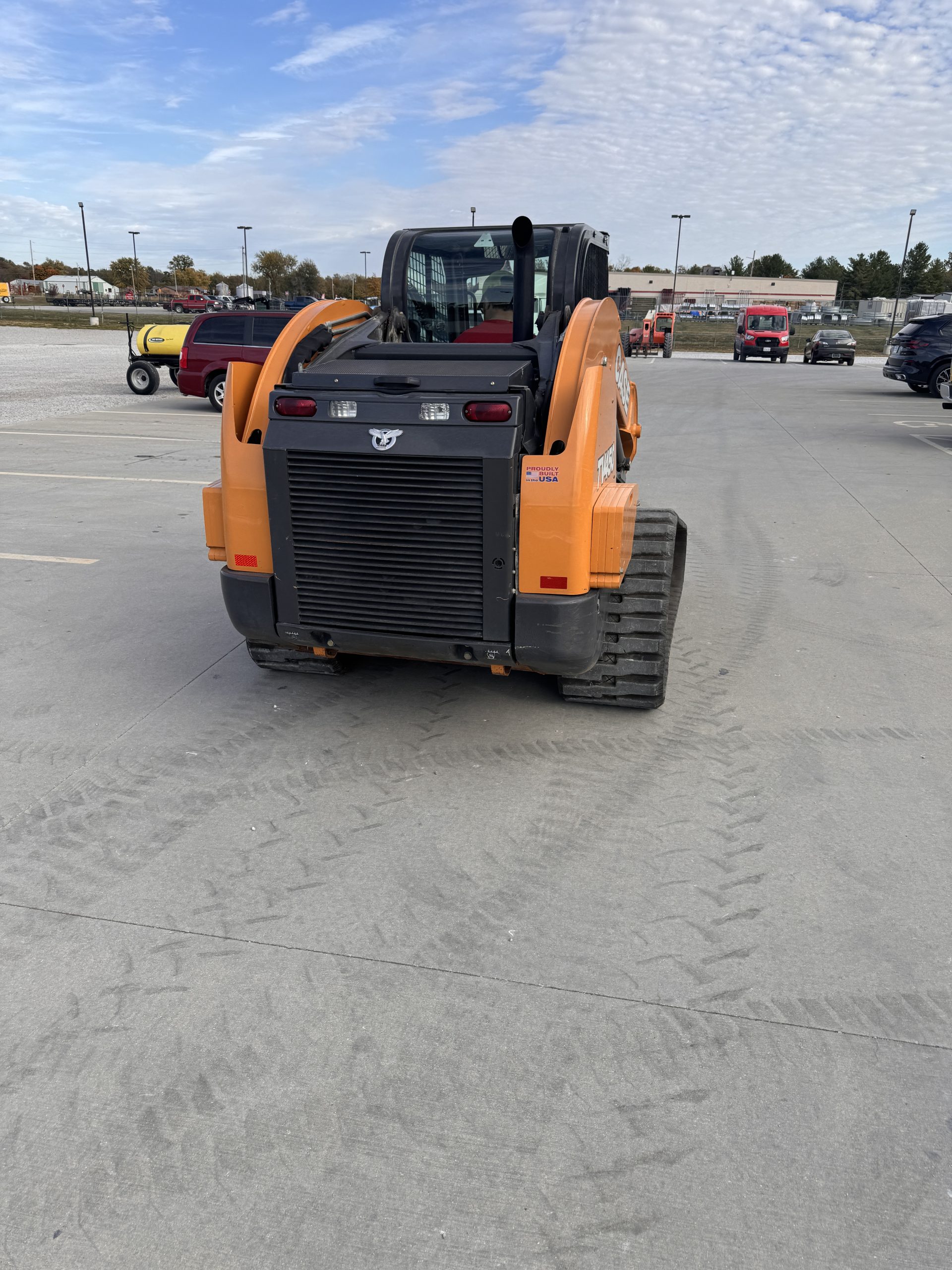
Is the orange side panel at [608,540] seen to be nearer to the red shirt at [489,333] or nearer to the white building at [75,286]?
the red shirt at [489,333]

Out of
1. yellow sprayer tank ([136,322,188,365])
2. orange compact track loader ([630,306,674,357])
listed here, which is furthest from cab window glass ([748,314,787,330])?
yellow sprayer tank ([136,322,188,365])

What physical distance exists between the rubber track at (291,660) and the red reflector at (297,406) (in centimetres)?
140

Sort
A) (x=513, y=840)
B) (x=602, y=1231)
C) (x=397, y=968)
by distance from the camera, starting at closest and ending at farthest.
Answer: (x=602, y=1231) → (x=397, y=968) → (x=513, y=840)

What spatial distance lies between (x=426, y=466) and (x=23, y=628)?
3.39 m

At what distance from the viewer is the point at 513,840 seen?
3688mm

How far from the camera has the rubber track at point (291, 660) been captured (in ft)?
16.5

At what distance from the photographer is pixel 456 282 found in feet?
19.1

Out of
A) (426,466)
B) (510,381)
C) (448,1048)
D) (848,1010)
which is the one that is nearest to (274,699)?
(426,466)

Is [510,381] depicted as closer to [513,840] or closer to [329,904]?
[513,840]

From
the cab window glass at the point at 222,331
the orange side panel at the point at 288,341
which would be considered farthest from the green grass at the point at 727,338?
the orange side panel at the point at 288,341

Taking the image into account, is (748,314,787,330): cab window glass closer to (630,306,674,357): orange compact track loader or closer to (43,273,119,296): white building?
(630,306,674,357): orange compact track loader

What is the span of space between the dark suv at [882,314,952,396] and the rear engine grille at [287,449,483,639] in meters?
18.0

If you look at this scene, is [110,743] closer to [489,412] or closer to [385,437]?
[385,437]

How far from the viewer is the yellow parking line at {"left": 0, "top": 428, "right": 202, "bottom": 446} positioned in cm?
1366
